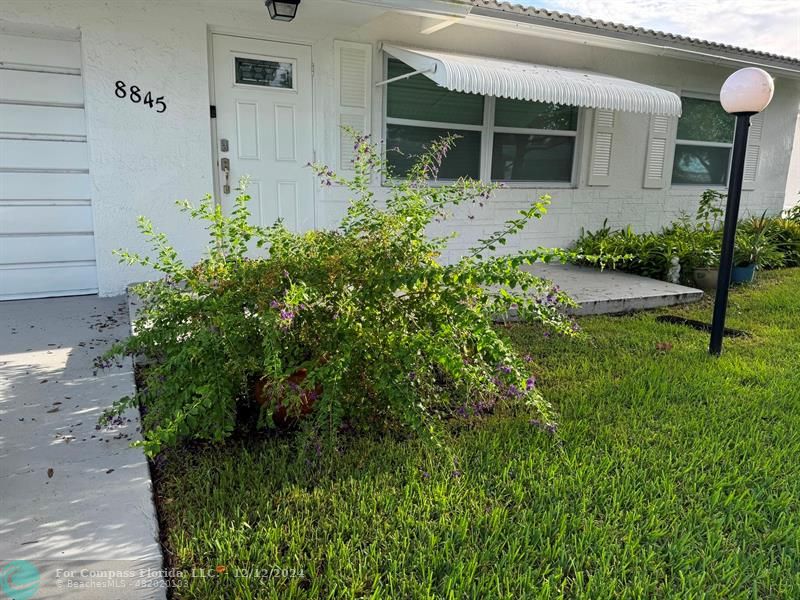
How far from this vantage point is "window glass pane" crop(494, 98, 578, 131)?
8117 millimetres

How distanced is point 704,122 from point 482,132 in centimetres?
442

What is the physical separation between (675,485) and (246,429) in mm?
2342

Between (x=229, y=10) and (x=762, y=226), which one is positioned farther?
(x=762, y=226)

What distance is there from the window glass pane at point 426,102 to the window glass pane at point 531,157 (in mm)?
569

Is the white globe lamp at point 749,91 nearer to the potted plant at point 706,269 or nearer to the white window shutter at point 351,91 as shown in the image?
the potted plant at point 706,269

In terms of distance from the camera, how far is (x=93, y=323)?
5.23 meters

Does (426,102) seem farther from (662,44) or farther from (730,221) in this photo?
(730,221)

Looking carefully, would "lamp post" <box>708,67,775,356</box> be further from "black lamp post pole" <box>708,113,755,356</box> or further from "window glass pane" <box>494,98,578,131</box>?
"window glass pane" <box>494,98,578,131</box>

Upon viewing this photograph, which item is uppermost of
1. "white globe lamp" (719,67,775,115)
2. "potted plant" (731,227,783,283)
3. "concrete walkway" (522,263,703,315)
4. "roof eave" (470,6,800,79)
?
"roof eave" (470,6,800,79)

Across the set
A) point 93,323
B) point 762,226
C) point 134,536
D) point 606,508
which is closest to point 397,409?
point 606,508

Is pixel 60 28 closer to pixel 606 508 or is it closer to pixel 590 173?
pixel 606 508

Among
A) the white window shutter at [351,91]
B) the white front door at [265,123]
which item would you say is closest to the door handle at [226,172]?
the white front door at [265,123]

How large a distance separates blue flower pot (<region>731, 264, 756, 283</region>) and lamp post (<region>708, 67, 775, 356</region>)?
3.51 metres

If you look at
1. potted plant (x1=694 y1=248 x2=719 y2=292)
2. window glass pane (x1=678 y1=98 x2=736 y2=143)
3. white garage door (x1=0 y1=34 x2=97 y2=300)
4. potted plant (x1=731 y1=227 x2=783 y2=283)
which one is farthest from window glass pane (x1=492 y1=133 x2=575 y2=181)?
white garage door (x1=0 y1=34 x2=97 y2=300)
